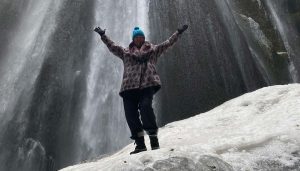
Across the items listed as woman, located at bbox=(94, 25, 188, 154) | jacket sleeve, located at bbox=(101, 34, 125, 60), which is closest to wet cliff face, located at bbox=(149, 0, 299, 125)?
jacket sleeve, located at bbox=(101, 34, 125, 60)

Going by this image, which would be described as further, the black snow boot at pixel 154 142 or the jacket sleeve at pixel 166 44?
the jacket sleeve at pixel 166 44

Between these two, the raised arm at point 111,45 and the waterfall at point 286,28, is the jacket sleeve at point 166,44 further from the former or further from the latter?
the waterfall at point 286,28

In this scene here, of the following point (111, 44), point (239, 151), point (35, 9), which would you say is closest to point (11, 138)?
point (35, 9)

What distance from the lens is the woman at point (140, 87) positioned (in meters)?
6.86

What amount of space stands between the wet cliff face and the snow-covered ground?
3.81m

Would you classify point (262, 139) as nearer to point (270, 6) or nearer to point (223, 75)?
point (223, 75)

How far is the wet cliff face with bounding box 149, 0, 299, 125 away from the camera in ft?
45.3

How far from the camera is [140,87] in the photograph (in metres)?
7.01

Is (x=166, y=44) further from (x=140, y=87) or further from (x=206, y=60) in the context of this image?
(x=206, y=60)

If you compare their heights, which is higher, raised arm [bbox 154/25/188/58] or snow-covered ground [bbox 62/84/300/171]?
raised arm [bbox 154/25/188/58]

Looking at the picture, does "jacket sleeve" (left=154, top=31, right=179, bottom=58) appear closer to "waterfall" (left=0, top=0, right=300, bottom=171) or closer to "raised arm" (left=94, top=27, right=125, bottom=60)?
"raised arm" (left=94, top=27, right=125, bottom=60)

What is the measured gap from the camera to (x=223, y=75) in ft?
47.7

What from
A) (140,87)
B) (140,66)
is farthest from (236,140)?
(140,66)

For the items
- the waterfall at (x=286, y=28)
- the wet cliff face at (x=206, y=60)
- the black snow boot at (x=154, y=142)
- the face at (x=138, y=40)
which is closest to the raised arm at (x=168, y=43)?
the face at (x=138, y=40)
